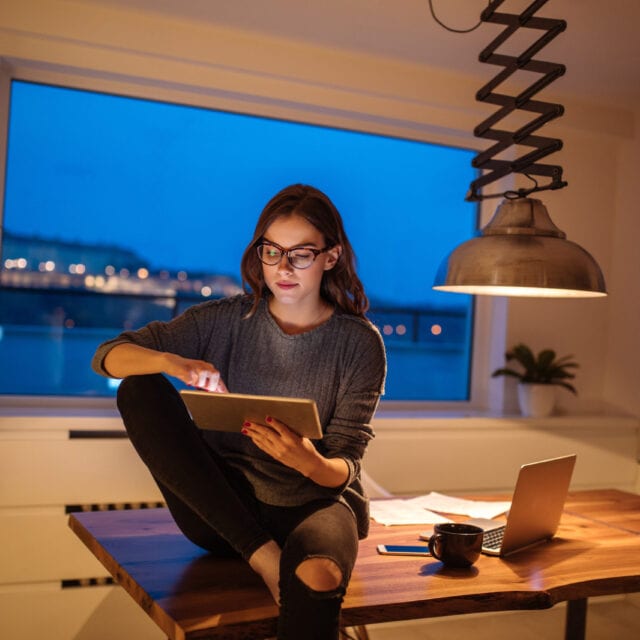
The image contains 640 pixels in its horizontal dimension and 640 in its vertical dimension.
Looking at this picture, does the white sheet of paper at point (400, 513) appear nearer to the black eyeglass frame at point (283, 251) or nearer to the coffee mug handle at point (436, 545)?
the coffee mug handle at point (436, 545)

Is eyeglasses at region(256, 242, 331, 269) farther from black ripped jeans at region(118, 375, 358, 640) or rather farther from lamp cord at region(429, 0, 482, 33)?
lamp cord at region(429, 0, 482, 33)

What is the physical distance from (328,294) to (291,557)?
0.84 m

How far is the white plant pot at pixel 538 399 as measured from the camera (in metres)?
3.59

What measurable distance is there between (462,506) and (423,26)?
1.74 m

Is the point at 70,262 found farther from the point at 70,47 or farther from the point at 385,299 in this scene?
the point at 385,299

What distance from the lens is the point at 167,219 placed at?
334 centimetres

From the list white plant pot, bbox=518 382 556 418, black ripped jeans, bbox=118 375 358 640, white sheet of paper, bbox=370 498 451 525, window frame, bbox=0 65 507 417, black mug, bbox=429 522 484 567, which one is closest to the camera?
black ripped jeans, bbox=118 375 358 640

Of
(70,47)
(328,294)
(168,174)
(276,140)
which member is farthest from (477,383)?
(70,47)

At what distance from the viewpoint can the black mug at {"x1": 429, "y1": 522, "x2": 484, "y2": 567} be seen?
1.63m

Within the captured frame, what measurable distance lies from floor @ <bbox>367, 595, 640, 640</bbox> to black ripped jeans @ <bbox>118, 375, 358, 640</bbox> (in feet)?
5.52

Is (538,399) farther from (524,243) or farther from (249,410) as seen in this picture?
(249,410)

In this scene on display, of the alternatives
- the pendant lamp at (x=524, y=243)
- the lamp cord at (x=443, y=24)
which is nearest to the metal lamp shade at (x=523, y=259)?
the pendant lamp at (x=524, y=243)

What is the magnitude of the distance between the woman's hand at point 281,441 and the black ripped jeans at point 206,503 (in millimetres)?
110

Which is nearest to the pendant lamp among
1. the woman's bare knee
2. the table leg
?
the woman's bare knee
